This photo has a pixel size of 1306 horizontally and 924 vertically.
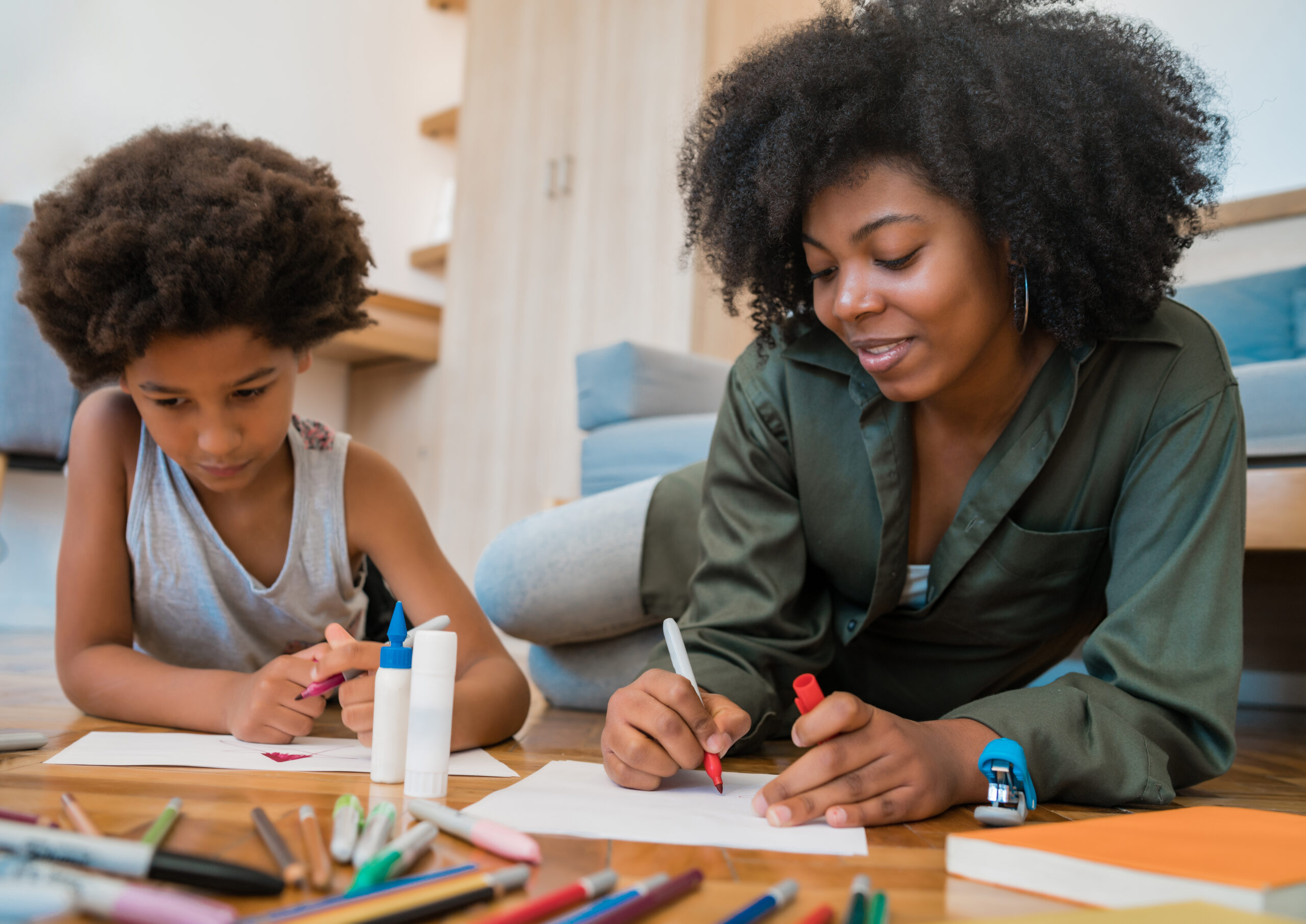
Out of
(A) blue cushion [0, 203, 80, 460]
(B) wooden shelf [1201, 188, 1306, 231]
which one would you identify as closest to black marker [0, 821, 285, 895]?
(A) blue cushion [0, 203, 80, 460]

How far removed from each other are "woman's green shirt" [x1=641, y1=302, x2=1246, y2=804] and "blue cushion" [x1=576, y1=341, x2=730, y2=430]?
130 cm

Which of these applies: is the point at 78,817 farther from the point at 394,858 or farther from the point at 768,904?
the point at 768,904

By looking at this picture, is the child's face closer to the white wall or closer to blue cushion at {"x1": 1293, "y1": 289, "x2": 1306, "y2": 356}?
blue cushion at {"x1": 1293, "y1": 289, "x2": 1306, "y2": 356}

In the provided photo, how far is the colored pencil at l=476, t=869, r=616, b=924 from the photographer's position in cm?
45

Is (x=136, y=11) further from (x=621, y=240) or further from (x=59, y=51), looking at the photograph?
(x=621, y=240)

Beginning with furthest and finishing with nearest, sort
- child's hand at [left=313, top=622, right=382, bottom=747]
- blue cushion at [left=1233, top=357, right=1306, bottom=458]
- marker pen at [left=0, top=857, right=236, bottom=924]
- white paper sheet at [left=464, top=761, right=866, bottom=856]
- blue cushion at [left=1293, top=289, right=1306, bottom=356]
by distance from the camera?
blue cushion at [left=1293, top=289, right=1306, bottom=356]
blue cushion at [left=1233, top=357, right=1306, bottom=458]
child's hand at [left=313, top=622, right=382, bottom=747]
white paper sheet at [left=464, top=761, right=866, bottom=856]
marker pen at [left=0, top=857, right=236, bottom=924]

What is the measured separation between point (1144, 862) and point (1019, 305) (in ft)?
1.97

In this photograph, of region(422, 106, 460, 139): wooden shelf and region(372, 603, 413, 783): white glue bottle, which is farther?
region(422, 106, 460, 139): wooden shelf

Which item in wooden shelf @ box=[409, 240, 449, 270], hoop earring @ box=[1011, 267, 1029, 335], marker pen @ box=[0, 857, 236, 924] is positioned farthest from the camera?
wooden shelf @ box=[409, 240, 449, 270]

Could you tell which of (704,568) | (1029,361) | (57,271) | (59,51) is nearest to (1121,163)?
(1029,361)

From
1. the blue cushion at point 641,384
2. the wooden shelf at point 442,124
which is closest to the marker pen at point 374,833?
the blue cushion at point 641,384

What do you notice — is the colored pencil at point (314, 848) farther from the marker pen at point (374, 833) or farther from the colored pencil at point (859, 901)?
the colored pencil at point (859, 901)

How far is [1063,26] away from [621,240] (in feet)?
7.82

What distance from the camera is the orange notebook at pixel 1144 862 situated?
0.52 m
